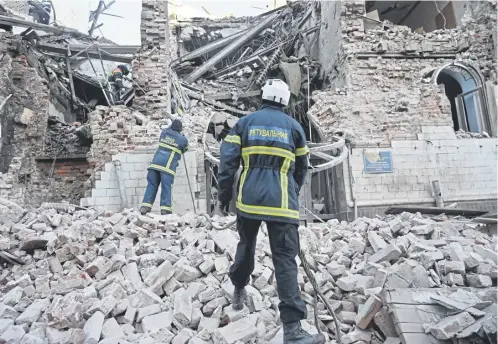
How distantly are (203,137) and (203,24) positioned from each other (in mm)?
7873

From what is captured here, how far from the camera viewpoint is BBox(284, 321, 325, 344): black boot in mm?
2340

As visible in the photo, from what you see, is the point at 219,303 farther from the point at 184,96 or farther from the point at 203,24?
the point at 203,24

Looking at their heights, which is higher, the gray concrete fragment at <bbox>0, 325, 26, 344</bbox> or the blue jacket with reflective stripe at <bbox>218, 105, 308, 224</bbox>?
the blue jacket with reflective stripe at <bbox>218, 105, 308, 224</bbox>

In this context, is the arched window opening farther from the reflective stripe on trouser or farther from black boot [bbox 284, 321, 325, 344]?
black boot [bbox 284, 321, 325, 344]

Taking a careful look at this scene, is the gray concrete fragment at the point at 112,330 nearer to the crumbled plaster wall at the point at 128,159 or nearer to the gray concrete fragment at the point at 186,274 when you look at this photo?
the gray concrete fragment at the point at 186,274

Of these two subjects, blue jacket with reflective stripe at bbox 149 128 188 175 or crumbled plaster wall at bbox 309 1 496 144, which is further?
crumbled plaster wall at bbox 309 1 496 144

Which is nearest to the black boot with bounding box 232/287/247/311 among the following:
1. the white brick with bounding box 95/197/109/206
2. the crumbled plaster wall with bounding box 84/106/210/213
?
the crumbled plaster wall with bounding box 84/106/210/213

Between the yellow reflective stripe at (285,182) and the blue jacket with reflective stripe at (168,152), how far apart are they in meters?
3.74

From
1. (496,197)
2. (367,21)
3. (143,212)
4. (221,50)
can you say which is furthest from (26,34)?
(496,197)

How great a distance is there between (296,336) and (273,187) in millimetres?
942

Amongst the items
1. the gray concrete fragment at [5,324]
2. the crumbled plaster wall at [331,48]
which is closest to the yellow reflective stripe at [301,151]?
the gray concrete fragment at [5,324]

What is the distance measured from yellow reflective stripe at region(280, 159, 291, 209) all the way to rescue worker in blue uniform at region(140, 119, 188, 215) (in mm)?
3702

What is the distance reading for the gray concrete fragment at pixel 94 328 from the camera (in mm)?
2553

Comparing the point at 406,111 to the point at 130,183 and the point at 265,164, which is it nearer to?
the point at 130,183
